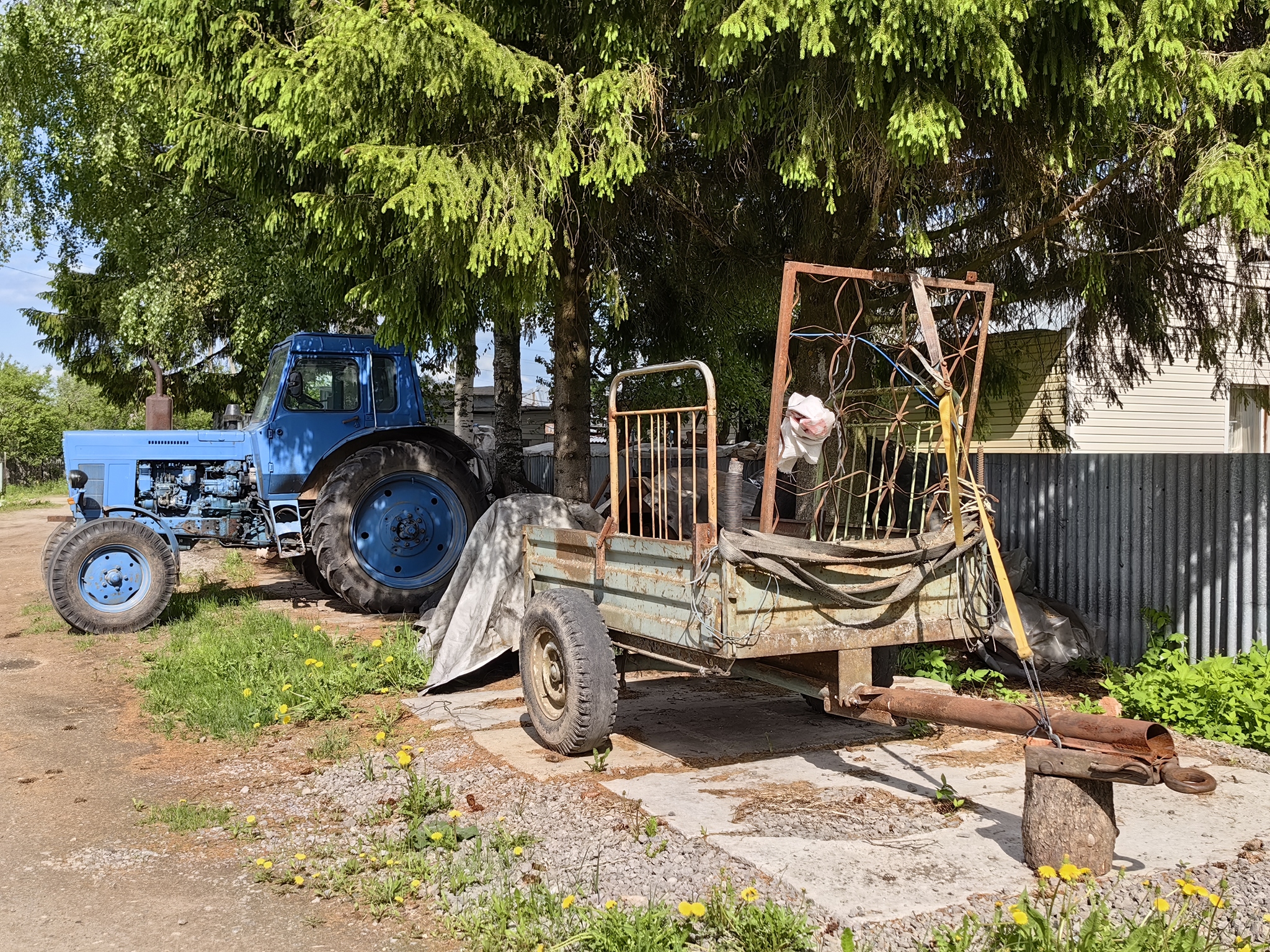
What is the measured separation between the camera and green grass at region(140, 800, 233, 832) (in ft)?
16.0

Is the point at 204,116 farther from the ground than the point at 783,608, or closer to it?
farther from the ground

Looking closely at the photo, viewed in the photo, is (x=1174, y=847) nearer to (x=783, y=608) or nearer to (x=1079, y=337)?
(x=783, y=608)

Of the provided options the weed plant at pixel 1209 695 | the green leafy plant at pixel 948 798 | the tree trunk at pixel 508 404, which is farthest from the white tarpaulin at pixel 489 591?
the tree trunk at pixel 508 404

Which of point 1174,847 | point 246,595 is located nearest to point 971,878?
point 1174,847

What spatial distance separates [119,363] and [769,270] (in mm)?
16476

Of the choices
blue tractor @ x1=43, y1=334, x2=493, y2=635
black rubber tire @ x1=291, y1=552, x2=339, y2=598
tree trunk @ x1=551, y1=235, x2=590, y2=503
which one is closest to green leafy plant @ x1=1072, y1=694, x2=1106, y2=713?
tree trunk @ x1=551, y1=235, x2=590, y2=503

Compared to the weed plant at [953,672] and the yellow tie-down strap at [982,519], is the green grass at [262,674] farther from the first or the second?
Answer: the yellow tie-down strap at [982,519]

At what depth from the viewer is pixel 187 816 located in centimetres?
495

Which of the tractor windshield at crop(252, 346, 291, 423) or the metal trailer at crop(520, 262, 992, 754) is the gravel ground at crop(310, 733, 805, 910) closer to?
the metal trailer at crop(520, 262, 992, 754)

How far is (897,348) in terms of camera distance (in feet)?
26.8

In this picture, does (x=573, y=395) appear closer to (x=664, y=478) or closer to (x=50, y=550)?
(x=664, y=478)

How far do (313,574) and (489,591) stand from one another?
4800 millimetres

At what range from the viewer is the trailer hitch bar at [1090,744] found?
141 inches

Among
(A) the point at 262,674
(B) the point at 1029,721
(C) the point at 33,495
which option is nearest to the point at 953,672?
(B) the point at 1029,721
